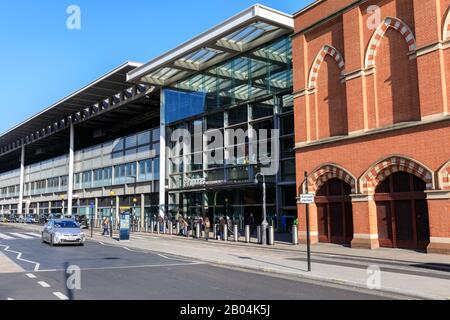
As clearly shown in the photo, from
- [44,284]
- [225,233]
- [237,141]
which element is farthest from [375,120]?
[44,284]

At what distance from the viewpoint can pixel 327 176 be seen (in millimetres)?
25094

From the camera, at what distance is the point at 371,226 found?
72.8 feet

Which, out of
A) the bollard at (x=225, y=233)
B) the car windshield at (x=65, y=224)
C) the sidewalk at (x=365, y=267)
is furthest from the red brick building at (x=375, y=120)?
the car windshield at (x=65, y=224)

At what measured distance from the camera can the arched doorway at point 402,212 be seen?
20.6 meters

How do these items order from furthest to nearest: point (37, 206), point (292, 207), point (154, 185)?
point (37, 206) → point (154, 185) → point (292, 207)

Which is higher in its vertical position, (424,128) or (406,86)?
(406,86)

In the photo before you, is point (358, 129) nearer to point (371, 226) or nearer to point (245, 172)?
point (371, 226)

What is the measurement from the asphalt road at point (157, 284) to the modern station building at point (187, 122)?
60.4 feet

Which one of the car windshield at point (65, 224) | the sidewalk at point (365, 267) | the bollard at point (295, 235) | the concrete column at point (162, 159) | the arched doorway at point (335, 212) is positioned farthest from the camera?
the concrete column at point (162, 159)

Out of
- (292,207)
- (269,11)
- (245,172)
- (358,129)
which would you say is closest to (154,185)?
(245,172)

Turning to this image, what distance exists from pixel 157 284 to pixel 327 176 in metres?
15.2

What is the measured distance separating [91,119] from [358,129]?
146 ft

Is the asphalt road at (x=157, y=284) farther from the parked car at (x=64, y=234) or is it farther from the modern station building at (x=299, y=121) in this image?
the modern station building at (x=299, y=121)

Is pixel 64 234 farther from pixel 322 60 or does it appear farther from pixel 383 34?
pixel 383 34
